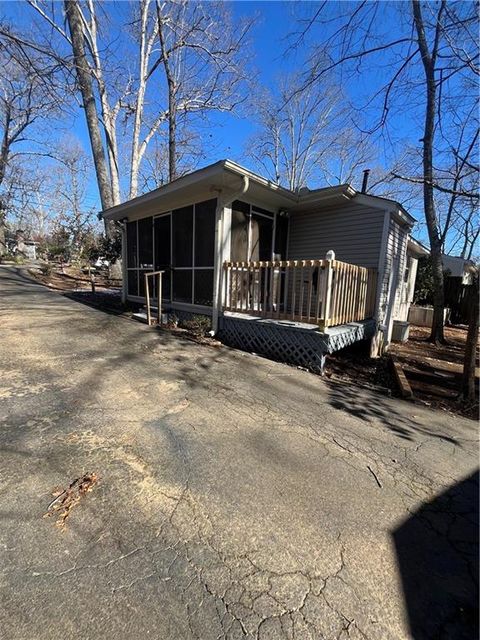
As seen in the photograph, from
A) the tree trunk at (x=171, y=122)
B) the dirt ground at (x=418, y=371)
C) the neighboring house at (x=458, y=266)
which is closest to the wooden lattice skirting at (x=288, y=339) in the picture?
the dirt ground at (x=418, y=371)

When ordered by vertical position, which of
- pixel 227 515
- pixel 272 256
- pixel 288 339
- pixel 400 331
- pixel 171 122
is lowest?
pixel 227 515

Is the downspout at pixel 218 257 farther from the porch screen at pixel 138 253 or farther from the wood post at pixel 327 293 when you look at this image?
the porch screen at pixel 138 253

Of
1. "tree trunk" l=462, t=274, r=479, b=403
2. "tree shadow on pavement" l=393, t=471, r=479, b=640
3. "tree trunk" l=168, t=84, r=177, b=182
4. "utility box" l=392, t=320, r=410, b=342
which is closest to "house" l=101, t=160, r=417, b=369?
"utility box" l=392, t=320, r=410, b=342

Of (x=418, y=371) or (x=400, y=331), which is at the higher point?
(x=400, y=331)

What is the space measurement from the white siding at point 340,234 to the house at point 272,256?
0.07 ft

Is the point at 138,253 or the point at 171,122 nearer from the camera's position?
the point at 138,253

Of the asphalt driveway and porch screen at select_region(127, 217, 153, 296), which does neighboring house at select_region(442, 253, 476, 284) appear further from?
the asphalt driveway

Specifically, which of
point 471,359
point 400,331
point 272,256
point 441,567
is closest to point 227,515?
point 441,567

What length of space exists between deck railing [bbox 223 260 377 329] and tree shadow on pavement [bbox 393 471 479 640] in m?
2.93

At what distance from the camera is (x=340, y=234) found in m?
6.86

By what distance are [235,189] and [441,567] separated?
5.86 metres

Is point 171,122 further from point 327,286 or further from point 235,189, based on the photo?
point 327,286

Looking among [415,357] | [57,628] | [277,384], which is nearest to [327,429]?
[277,384]

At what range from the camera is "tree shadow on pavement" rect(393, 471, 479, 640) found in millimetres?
1347
